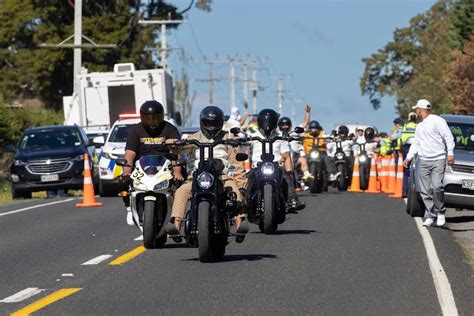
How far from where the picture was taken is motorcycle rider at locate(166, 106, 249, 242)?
48.9 feet

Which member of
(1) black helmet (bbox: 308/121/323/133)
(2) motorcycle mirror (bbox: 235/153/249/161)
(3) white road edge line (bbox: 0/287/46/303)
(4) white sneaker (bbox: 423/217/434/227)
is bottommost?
(4) white sneaker (bbox: 423/217/434/227)

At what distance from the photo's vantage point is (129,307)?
11.4m

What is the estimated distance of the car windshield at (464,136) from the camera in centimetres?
2273

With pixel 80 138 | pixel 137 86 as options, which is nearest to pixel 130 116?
pixel 80 138

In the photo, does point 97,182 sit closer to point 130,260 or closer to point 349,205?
point 349,205

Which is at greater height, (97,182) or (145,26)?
(145,26)

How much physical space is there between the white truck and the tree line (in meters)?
23.7

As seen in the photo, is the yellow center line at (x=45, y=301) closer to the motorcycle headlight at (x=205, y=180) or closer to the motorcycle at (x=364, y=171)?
the motorcycle headlight at (x=205, y=180)

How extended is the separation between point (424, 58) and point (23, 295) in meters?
89.7

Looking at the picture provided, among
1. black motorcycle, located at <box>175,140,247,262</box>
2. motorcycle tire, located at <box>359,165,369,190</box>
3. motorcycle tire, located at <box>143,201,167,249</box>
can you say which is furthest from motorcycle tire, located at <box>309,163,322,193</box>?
black motorcycle, located at <box>175,140,247,262</box>

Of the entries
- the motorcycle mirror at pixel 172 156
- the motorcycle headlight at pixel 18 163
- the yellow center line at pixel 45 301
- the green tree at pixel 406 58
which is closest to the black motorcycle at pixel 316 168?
the motorcycle headlight at pixel 18 163

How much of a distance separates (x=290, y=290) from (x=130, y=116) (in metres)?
22.9

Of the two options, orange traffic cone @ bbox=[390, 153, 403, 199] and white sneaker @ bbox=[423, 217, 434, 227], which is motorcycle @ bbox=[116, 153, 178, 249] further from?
orange traffic cone @ bbox=[390, 153, 403, 199]

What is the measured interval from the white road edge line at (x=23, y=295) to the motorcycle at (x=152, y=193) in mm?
2859
